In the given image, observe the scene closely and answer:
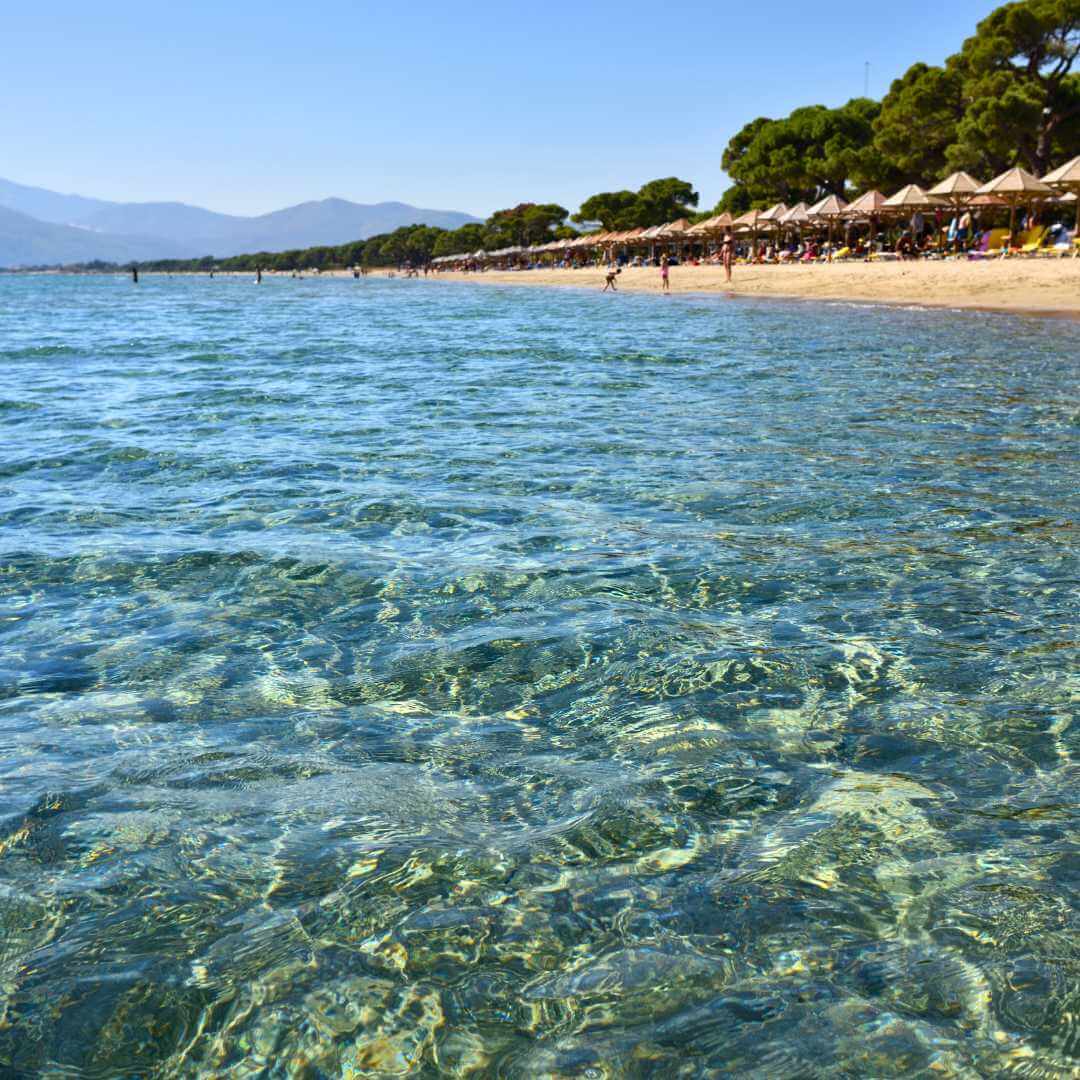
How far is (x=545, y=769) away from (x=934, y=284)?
107 ft

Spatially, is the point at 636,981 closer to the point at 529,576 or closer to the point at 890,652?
the point at 890,652

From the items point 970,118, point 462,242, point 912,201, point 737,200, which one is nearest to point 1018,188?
point 912,201

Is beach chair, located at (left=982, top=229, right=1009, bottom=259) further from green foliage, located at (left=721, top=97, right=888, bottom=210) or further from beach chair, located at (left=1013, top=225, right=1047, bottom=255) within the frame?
green foliage, located at (left=721, top=97, right=888, bottom=210)

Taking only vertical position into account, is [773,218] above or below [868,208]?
below

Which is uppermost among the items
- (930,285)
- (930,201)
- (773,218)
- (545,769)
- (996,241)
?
(930,201)

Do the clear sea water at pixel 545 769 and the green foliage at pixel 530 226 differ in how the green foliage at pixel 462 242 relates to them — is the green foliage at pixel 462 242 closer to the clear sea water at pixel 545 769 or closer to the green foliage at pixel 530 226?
the green foliage at pixel 530 226

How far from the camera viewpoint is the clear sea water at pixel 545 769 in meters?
2.24

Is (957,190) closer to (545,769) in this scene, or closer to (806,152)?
(806,152)

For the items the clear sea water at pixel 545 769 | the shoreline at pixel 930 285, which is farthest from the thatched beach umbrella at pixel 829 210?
the clear sea water at pixel 545 769

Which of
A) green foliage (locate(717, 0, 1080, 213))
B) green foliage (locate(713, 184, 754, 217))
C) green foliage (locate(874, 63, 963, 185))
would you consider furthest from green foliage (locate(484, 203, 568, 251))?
green foliage (locate(874, 63, 963, 185))

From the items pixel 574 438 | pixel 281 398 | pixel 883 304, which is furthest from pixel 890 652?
pixel 883 304

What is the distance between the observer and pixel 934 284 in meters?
31.8

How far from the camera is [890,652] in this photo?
4316mm

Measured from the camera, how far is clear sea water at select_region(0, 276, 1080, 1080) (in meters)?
2.24
